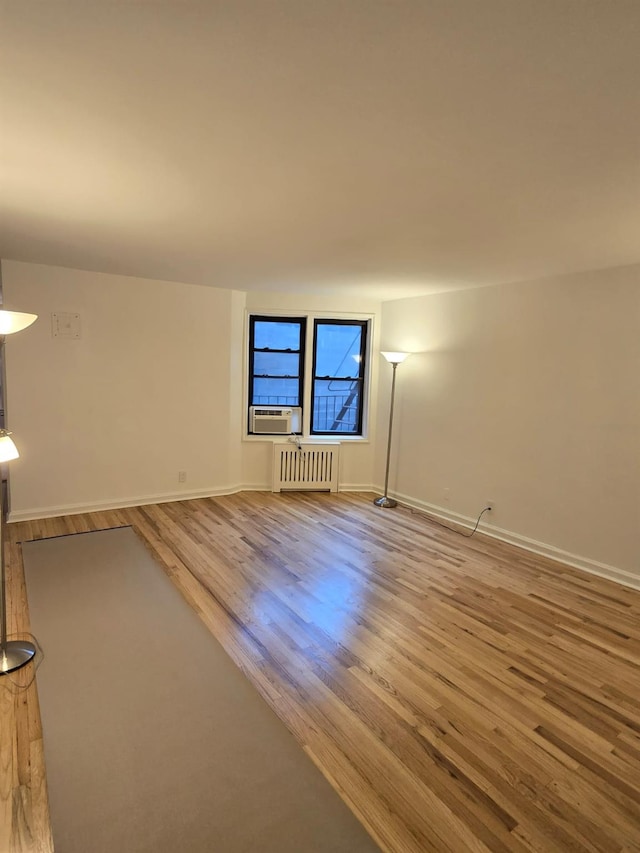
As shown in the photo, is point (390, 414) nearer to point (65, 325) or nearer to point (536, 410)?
point (536, 410)

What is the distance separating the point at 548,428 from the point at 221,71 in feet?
12.1

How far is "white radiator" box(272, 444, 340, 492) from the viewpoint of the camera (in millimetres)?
5770

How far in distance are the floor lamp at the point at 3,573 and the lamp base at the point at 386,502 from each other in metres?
3.68

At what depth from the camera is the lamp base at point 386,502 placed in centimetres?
541

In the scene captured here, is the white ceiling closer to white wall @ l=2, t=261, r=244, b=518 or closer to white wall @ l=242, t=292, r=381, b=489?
white wall @ l=2, t=261, r=244, b=518

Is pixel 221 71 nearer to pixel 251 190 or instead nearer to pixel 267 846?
pixel 251 190

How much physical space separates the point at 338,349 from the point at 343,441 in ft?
3.87

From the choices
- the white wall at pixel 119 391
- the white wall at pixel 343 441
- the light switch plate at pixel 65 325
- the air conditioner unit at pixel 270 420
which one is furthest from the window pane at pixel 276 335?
the light switch plate at pixel 65 325

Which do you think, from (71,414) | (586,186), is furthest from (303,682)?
(71,414)

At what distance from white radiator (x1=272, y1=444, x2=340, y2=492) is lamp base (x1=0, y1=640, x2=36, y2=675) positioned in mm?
3448

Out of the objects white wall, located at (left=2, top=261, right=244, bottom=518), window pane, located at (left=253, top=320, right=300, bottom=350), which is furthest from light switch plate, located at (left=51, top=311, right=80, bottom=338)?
window pane, located at (left=253, top=320, right=300, bottom=350)

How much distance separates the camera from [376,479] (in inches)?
237

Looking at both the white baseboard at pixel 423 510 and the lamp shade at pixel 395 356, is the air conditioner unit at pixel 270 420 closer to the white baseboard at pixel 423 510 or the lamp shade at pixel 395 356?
the white baseboard at pixel 423 510

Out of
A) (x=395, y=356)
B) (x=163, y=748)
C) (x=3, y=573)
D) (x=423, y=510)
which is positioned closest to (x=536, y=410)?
(x=395, y=356)
